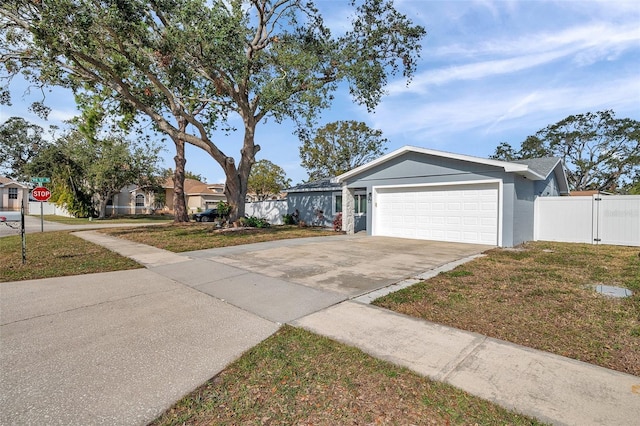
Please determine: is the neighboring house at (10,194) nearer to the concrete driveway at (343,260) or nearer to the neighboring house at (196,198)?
the neighboring house at (196,198)

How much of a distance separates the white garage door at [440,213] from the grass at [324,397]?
9.51 m

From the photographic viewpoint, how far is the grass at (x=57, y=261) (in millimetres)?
6359

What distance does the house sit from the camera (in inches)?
412

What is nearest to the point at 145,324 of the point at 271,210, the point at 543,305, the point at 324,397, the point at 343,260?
the point at 324,397

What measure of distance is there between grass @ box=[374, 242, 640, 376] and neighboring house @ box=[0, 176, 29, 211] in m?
53.1

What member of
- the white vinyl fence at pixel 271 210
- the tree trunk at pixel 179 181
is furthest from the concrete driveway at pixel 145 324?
the tree trunk at pixel 179 181

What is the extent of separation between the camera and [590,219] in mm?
11227

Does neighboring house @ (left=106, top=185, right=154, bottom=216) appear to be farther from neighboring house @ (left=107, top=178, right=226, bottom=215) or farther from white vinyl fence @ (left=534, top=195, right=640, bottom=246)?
white vinyl fence @ (left=534, top=195, right=640, bottom=246)

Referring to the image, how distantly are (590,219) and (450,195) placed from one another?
16.2ft

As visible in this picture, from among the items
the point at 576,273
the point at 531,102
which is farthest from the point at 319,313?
the point at 531,102

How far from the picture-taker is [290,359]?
300 centimetres

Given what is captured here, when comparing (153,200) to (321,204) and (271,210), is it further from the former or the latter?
(321,204)

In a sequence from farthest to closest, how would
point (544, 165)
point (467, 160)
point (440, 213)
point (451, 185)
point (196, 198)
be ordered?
point (196, 198) → point (544, 165) → point (440, 213) → point (451, 185) → point (467, 160)

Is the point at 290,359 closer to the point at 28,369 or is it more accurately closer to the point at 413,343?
the point at 413,343
